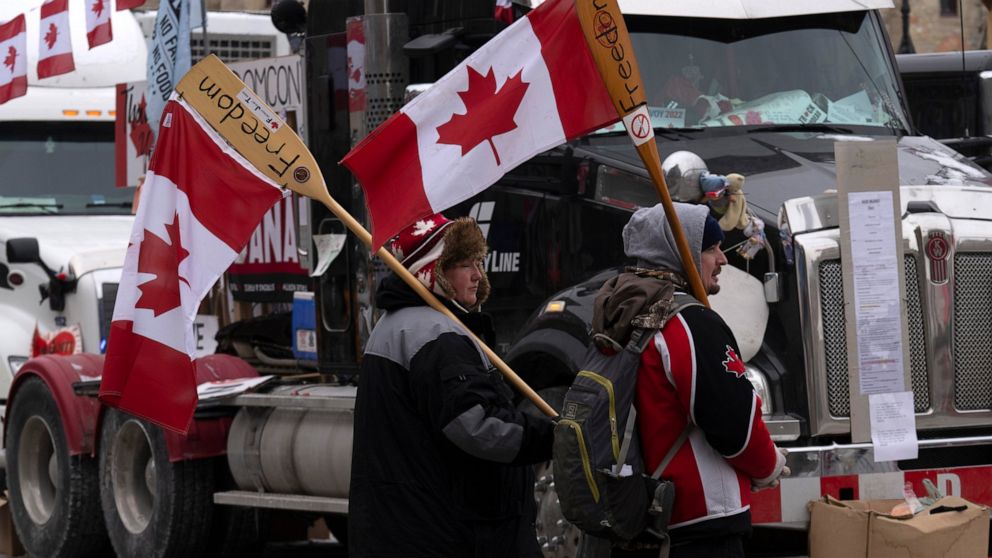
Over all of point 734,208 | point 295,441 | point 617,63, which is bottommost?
point 295,441

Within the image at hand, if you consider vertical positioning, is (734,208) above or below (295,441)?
above

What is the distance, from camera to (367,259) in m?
9.24

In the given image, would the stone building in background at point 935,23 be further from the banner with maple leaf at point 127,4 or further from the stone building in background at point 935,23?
the banner with maple leaf at point 127,4

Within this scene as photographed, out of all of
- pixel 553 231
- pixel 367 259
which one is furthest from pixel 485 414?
pixel 367 259

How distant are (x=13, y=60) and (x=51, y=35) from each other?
1.02 ft

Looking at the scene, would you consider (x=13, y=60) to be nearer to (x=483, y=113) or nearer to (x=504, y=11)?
(x=504, y=11)

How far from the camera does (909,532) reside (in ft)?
21.9

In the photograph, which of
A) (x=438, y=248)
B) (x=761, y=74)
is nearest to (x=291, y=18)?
(x=761, y=74)

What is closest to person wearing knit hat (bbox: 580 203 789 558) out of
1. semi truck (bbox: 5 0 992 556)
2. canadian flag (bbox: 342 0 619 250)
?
canadian flag (bbox: 342 0 619 250)

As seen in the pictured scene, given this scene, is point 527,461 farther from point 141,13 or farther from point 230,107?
point 141,13

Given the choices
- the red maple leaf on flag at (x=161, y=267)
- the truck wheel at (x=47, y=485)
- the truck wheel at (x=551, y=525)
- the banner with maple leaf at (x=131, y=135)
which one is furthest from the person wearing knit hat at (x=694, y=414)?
the banner with maple leaf at (x=131, y=135)

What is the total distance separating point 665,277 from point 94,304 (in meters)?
7.74

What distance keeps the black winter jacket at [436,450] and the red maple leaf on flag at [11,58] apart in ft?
25.3

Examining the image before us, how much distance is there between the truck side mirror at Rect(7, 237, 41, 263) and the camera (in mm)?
12742
